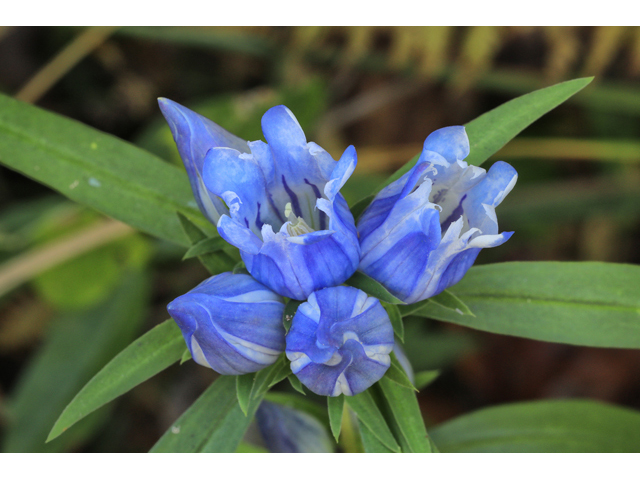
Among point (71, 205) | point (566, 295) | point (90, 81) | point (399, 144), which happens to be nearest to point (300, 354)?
point (566, 295)

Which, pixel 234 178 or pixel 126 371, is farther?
pixel 126 371

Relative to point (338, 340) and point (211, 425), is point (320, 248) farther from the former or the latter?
point (211, 425)

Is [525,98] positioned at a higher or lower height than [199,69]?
lower

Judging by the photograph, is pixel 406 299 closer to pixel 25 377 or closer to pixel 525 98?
pixel 525 98

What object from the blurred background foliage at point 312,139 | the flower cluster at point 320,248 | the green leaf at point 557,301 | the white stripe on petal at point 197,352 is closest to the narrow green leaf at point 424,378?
the green leaf at point 557,301

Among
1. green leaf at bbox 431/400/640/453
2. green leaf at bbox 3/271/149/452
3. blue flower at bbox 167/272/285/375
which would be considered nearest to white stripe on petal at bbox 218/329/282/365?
blue flower at bbox 167/272/285/375

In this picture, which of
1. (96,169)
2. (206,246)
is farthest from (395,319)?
(96,169)
